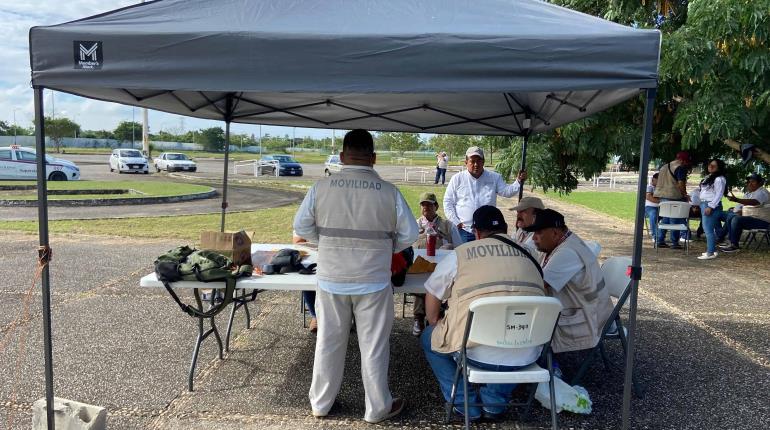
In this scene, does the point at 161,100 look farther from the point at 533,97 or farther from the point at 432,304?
the point at 533,97

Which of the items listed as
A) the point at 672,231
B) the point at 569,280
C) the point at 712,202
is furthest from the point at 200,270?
the point at 672,231

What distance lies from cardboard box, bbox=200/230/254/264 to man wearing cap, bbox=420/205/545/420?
55.3 inches

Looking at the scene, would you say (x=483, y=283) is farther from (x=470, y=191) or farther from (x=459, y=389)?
(x=470, y=191)

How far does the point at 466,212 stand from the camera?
5617mm

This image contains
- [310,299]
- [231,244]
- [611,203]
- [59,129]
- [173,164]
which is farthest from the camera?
[59,129]

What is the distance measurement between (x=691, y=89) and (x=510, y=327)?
5.47 meters

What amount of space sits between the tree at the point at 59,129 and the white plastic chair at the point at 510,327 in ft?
190

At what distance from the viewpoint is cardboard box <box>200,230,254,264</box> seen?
363 centimetres

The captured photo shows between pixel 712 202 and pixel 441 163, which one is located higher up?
pixel 441 163

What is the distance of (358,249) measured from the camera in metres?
2.98

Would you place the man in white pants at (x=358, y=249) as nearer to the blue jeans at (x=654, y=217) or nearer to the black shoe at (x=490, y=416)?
the black shoe at (x=490, y=416)

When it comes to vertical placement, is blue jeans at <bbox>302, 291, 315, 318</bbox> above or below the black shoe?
above

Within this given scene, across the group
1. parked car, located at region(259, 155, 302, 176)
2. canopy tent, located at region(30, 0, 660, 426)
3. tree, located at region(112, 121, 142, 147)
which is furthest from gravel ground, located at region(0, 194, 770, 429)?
tree, located at region(112, 121, 142, 147)

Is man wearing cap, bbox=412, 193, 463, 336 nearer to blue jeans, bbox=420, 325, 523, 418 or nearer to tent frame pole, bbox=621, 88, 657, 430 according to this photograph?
blue jeans, bbox=420, 325, 523, 418
